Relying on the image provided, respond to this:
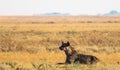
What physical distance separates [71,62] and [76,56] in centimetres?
29

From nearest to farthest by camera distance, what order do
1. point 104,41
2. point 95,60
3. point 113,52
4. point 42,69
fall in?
point 42,69 < point 95,60 < point 113,52 < point 104,41

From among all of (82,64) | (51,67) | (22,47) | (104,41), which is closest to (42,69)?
(51,67)

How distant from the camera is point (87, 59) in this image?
16.9m

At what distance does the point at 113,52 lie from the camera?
23.9m

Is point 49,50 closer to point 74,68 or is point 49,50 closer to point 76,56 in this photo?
point 76,56

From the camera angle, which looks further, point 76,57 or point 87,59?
point 76,57

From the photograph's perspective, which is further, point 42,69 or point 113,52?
point 113,52

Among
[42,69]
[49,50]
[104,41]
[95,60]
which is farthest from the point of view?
[104,41]

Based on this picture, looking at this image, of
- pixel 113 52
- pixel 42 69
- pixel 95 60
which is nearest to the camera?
pixel 42 69

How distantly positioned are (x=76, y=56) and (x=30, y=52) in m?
7.53

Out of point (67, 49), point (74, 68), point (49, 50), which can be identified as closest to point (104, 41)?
point (49, 50)

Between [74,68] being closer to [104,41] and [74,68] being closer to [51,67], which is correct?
[51,67]

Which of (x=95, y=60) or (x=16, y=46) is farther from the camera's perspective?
(x=16, y=46)

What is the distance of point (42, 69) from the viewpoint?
14789mm
